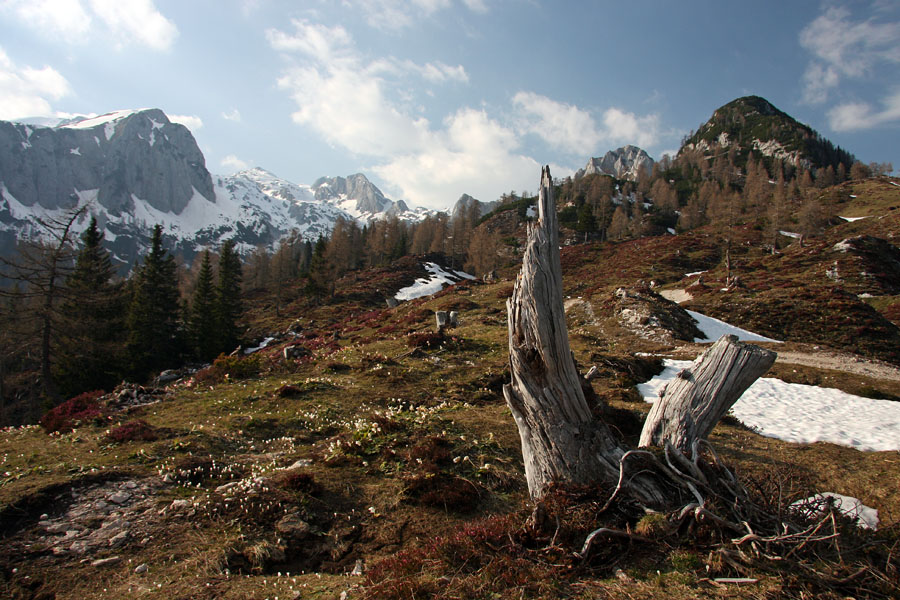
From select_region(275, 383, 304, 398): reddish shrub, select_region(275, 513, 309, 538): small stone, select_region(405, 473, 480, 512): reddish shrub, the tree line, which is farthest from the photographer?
the tree line

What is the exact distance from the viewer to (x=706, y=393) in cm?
623

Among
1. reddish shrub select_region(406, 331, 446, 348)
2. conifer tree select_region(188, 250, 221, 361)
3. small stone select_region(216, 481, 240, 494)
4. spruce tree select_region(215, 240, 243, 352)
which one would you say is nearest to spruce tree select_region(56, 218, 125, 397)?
conifer tree select_region(188, 250, 221, 361)

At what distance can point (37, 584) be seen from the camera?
4863mm

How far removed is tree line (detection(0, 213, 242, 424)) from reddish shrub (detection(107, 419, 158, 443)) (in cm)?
1700

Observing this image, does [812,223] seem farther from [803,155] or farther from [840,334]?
[803,155]

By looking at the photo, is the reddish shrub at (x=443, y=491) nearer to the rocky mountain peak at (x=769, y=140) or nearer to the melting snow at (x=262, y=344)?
the melting snow at (x=262, y=344)

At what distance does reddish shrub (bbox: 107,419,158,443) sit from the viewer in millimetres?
9227

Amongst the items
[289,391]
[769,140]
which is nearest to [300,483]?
[289,391]

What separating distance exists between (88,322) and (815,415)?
137 ft

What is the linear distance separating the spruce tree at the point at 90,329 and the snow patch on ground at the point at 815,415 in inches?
1389

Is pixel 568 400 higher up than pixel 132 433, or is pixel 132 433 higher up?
pixel 568 400

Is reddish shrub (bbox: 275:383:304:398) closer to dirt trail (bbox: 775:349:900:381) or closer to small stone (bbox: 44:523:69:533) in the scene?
small stone (bbox: 44:523:69:533)

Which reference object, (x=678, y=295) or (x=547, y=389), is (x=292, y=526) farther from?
(x=678, y=295)

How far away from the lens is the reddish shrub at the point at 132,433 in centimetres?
923
